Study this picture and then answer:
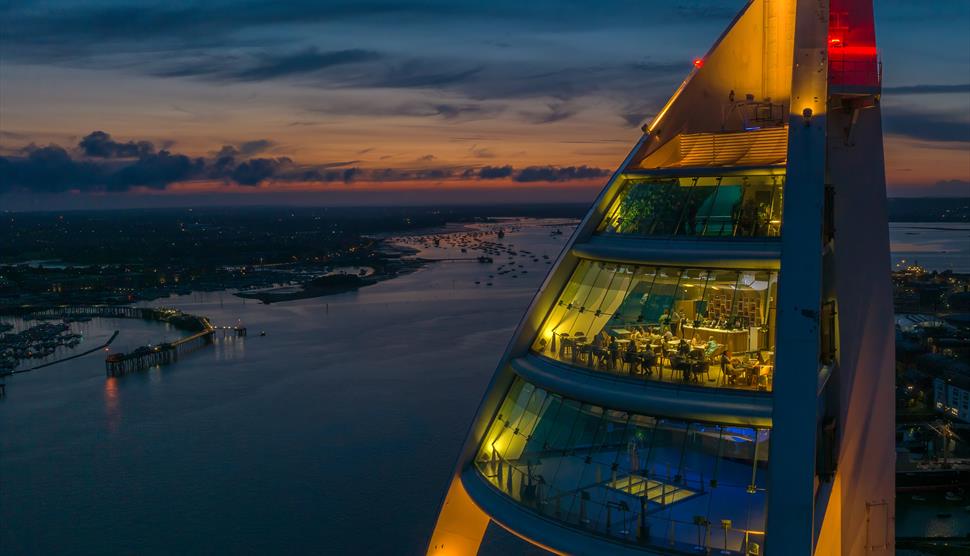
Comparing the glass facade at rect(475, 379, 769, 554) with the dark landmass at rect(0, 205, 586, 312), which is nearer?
the glass facade at rect(475, 379, 769, 554)

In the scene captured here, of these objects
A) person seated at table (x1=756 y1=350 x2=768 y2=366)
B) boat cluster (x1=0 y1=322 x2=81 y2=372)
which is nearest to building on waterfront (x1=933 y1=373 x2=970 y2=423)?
person seated at table (x1=756 y1=350 x2=768 y2=366)

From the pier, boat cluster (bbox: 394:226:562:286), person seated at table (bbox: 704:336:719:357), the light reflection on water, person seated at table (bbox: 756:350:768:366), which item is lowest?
boat cluster (bbox: 394:226:562:286)

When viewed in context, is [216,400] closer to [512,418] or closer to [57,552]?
[57,552]

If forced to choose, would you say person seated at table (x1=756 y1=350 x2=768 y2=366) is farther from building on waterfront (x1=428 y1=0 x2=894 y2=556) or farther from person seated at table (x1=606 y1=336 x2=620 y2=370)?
person seated at table (x1=606 y1=336 x2=620 y2=370)

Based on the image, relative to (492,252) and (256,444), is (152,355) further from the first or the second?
(492,252)

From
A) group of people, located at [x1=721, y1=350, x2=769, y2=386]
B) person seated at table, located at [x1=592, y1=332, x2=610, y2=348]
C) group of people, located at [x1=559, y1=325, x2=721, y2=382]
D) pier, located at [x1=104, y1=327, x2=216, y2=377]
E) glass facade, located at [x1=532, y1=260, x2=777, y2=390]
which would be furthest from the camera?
pier, located at [x1=104, y1=327, x2=216, y2=377]

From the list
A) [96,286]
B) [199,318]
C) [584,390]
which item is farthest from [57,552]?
[96,286]

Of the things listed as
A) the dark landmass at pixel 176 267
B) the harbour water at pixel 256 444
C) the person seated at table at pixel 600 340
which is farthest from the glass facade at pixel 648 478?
the dark landmass at pixel 176 267
